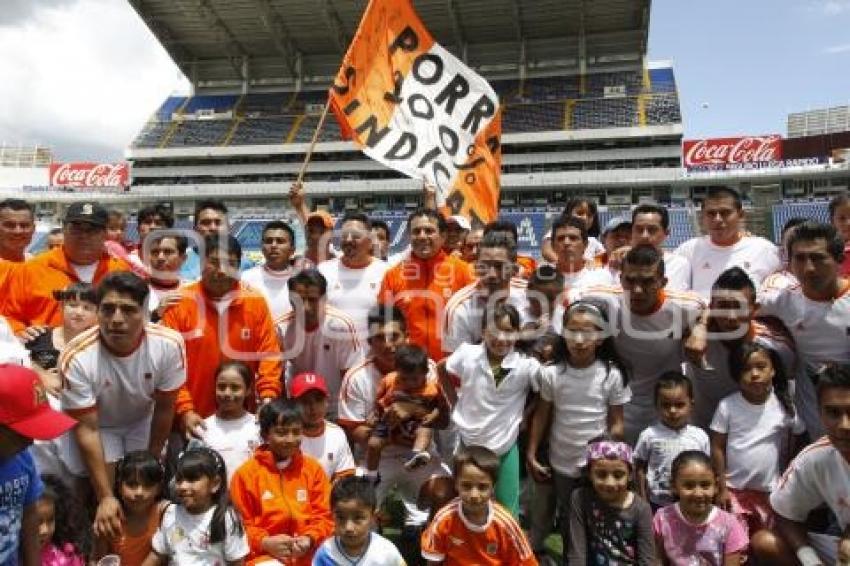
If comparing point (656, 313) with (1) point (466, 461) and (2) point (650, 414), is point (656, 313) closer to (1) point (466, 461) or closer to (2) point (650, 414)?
(2) point (650, 414)

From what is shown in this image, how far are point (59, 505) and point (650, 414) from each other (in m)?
3.04

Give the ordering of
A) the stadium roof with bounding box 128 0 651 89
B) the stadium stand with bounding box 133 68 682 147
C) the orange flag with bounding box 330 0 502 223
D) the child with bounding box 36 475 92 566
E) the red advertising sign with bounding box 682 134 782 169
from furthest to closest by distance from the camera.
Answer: the red advertising sign with bounding box 682 134 782 169 < the stadium stand with bounding box 133 68 682 147 < the stadium roof with bounding box 128 0 651 89 < the orange flag with bounding box 330 0 502 223 < the child with bounding box 36 475 92 566

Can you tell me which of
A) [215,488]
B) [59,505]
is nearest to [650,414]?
[215,488]

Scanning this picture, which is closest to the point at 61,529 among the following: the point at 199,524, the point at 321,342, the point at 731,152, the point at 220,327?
the point at 199,524

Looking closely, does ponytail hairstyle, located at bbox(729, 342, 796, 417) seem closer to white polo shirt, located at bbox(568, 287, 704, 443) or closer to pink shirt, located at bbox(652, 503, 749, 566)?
white polo shirt, located at bbox(568, 287, 704, 443)

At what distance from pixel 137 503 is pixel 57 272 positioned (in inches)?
64.5

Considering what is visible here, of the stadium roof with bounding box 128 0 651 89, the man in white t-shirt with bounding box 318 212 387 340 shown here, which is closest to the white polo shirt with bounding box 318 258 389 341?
the man in white t-shirt with bounding box 318 212 387 340

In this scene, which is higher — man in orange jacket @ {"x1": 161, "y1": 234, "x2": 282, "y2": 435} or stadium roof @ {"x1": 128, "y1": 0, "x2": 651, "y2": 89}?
stadium roof @ {"x1": 128, "y1": 0, "x2": 651, "y2": 89}

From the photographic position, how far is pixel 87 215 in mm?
3859

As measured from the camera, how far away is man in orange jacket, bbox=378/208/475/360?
437cm

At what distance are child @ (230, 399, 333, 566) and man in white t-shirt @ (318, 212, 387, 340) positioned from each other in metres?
1.35

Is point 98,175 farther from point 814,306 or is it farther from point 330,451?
point 814,306

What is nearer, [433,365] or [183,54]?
[433,365]

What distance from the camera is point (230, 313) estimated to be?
376 centimetres
